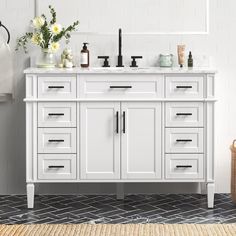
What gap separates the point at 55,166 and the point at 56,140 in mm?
176

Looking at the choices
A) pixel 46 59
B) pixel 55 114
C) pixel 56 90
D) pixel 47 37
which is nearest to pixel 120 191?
pixel 55 114

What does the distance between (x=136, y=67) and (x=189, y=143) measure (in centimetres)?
72

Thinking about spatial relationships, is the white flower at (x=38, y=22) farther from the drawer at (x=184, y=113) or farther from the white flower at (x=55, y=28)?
the drawer at (x=184, y=113)

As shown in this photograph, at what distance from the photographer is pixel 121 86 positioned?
451cm

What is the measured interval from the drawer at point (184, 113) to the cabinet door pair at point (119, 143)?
0.09 m

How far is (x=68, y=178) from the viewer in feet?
15.0

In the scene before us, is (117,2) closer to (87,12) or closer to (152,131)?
(87,12)

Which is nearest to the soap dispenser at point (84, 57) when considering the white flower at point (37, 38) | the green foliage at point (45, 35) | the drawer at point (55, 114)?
the green foliage at point (45, 35)

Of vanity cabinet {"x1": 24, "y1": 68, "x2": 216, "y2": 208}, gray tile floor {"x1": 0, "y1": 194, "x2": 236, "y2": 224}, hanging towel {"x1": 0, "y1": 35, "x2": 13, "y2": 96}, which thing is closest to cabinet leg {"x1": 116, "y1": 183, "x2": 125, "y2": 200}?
gray tile floor {"x1": 0, "y1": 194, "x2": 236, "y2": 224}

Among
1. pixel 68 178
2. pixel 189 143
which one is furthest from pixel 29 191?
pixel 189 143

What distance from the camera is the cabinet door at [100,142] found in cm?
454

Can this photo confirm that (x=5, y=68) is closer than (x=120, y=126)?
No

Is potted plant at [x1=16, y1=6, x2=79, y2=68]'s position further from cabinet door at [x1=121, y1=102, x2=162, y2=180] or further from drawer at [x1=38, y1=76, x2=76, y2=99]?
cabinet door at [x1=121, y1=102, x2=162, y2=180]

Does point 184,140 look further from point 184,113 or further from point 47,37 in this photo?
point 47,37
